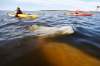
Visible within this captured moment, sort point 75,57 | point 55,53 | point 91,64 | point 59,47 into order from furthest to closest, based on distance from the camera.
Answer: point 59,47 → point 55,53 → point 75,57 → point 91,64

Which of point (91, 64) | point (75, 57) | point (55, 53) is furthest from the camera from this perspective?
point (55, 53)

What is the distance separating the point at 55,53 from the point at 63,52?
12.2 inches

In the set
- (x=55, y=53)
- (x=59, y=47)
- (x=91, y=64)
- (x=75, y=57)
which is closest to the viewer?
(x=91, y=64)

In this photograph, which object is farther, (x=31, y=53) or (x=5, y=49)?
(x=5, y=49)

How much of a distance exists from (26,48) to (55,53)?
140 cm

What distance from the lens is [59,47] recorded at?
7004 mm

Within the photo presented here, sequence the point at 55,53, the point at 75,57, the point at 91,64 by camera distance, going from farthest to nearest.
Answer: the point at 55,53 → the point at 75,57 → the point at 91,64

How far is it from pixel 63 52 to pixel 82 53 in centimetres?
72

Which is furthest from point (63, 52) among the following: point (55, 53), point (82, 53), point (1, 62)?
point (1, 62)

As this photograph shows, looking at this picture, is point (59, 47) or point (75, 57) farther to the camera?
point (59, 47)

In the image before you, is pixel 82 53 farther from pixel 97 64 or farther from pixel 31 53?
pixel 31 53

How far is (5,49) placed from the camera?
709 cm

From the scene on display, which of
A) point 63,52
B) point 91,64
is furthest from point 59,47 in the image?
point 91,64

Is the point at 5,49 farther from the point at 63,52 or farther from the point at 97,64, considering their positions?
the point at 97,64
